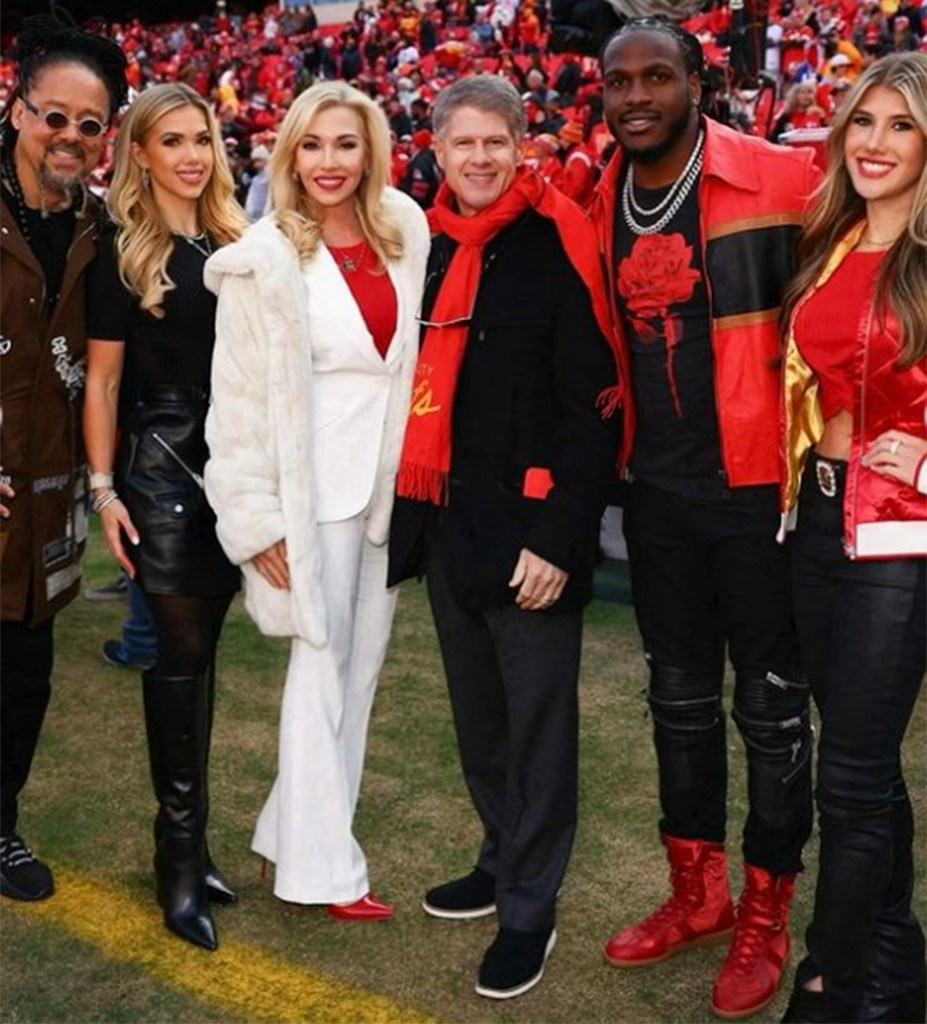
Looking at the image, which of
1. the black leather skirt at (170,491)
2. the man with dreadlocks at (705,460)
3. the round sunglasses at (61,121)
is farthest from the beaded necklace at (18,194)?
the man with dreadlocks at (705,460)

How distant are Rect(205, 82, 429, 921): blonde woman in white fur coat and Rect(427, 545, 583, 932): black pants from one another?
247 mm

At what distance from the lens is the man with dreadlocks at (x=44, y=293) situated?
2.98 meters

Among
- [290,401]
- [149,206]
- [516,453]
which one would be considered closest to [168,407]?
[290,401]

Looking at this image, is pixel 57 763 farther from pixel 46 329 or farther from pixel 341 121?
pixel 341 121

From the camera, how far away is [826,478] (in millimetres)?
2461

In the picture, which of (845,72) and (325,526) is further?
(845,72)

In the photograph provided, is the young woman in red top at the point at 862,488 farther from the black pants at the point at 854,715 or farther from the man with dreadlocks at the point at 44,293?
the man with dreadlocks at the point at 44,293

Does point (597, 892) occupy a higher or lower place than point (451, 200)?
lower

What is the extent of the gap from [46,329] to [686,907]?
1999mm

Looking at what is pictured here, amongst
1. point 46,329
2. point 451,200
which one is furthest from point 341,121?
point 46,329

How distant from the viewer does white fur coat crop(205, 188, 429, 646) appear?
9.38 feet

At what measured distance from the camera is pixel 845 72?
14.6m

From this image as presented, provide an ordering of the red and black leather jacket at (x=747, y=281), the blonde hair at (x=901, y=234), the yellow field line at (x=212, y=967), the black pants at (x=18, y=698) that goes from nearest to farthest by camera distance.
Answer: the blonde hair at (x=901, y=234) → the red and black leather jacket at (x=747, y=281) → the yellow field line at (x=212, y=967) → the black pants at (x=18, y=698)

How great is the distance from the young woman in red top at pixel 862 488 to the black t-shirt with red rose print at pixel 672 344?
219 mm
